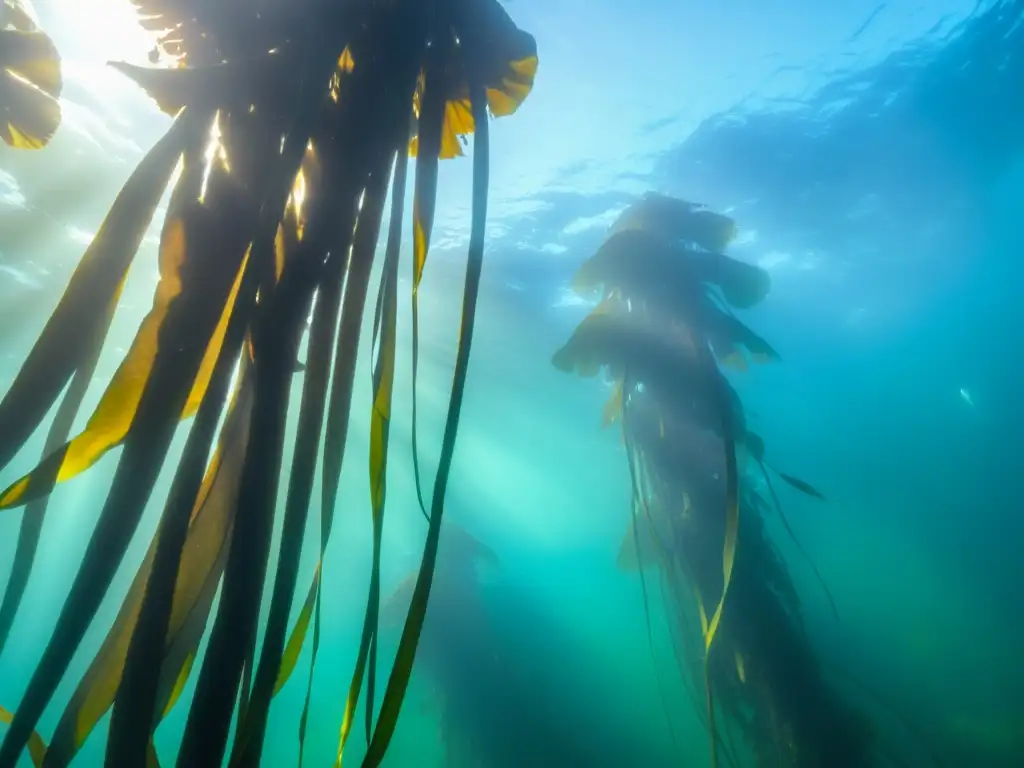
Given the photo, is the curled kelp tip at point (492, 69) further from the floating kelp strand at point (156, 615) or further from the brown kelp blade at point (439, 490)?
the floating kelp strand at point (156, 615)

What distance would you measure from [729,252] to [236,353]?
17.9 meters

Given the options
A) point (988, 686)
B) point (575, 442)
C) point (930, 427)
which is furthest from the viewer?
point (930, 427)

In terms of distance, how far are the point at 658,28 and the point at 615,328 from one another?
220 inches

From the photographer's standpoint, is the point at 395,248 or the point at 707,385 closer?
the point at 395,248

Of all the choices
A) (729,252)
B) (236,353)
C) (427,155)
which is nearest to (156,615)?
(236,353)

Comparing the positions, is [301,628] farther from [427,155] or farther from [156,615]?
[427,155]

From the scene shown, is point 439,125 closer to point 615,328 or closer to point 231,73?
point 231,73

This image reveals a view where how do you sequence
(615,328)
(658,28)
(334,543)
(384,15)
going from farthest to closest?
(334,543), (658,28), (615,328), (384,15)

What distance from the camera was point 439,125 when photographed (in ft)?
3.87

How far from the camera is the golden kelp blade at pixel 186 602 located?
84 centimetres

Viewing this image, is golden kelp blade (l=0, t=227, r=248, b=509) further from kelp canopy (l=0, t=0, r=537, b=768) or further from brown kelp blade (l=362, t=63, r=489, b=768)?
brown kelp blade (l=362, t=63, r=489, b=768)

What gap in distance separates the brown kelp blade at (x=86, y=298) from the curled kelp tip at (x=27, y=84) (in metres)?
1.02

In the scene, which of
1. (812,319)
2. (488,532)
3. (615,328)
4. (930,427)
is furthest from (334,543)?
(930,427)

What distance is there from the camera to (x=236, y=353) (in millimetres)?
824
